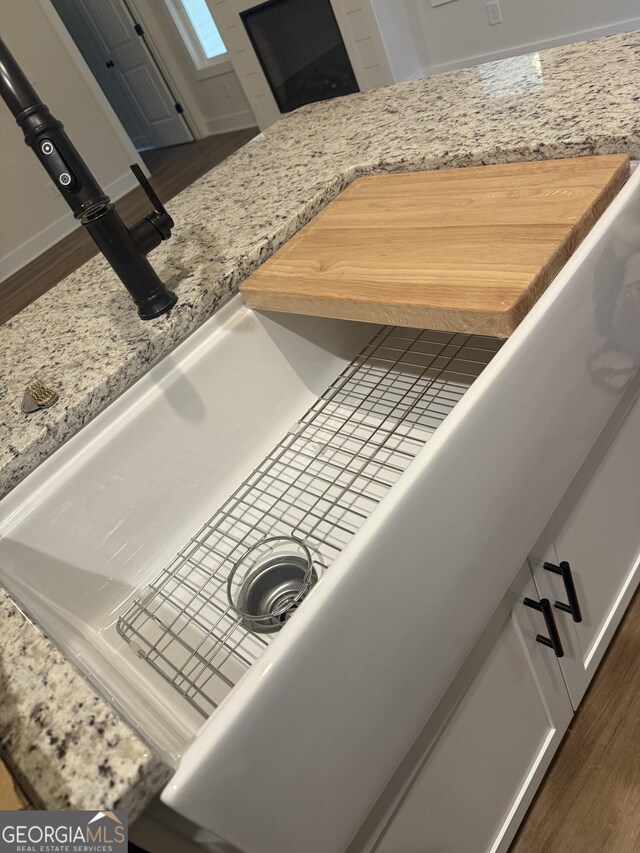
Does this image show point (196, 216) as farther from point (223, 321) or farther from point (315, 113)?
point (315, 113)

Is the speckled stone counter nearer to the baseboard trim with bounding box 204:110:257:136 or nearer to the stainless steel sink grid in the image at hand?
the stainless steel sink grid

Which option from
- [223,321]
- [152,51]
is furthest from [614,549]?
[152,51]

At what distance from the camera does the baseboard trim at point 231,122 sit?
5461 millimetres

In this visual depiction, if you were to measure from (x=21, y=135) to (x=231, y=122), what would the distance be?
1944mm

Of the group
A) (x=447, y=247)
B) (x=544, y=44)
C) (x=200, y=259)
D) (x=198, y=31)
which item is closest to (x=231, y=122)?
(x=198, y=31)

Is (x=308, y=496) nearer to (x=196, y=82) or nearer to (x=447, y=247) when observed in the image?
(x=447, y=247)

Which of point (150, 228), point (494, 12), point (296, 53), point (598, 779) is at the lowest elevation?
point (598, 779)

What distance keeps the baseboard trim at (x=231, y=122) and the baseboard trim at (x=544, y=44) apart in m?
1.88

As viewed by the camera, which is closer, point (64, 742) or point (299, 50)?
point (64, 742)

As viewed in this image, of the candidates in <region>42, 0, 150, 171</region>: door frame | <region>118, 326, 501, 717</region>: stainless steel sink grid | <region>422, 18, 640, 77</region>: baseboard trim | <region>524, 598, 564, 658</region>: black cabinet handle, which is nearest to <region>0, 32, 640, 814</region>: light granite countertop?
<region>118, 326, 501, 717</region>: stainless steel sink grid

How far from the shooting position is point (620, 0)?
3.28 metres

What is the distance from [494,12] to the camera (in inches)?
145

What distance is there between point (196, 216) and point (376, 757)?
1.01 meters

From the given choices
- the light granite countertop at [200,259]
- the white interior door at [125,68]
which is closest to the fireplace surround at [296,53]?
the white interior door at [125,68]
